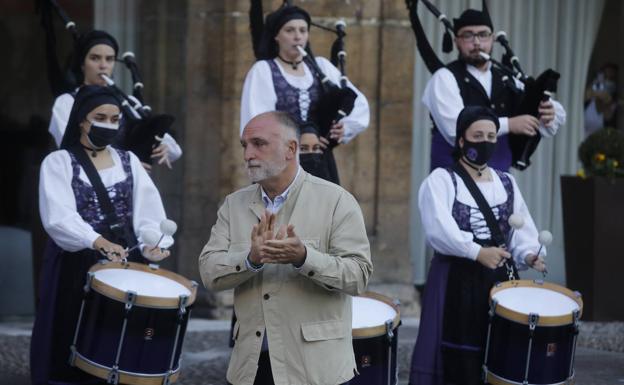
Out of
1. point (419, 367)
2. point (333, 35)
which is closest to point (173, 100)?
point (333, 35)

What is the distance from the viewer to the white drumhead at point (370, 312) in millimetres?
6629

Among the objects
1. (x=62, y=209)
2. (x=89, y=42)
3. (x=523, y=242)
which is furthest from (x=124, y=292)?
(x=89, y=42)

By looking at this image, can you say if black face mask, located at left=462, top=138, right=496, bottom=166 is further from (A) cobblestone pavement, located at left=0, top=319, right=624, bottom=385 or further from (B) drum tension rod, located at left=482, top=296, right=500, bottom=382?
(A) cobblestone pavement, located at left=0, top=319, right=624, bottom=385

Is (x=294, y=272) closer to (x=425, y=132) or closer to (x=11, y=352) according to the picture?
(x=11, y=352)

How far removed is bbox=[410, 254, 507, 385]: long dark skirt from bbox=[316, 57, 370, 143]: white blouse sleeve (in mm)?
1133

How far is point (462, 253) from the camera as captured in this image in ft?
23.7

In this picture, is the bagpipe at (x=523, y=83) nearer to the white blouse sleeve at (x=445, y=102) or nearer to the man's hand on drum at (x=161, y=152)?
the white blouse sleeve at (x=445, y=102)

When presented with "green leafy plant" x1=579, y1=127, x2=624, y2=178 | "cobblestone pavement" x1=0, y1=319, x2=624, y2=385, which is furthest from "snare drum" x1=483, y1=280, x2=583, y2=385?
"green leafy plant" x1=579, y1=127, x2=624, y2=178

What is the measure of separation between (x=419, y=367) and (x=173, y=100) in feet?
11.8

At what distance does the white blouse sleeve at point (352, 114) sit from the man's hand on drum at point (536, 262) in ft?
4.65

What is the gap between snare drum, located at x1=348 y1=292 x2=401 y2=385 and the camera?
6.58 metres

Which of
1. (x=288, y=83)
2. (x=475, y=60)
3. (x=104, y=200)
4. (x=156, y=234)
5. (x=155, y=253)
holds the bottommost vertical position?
(x=155, y=253)

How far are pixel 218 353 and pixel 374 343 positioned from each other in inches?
98.4

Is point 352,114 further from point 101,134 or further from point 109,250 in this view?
point 109,250
